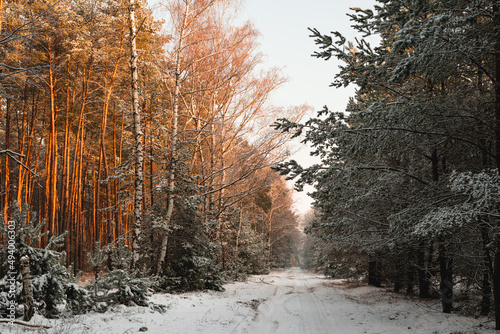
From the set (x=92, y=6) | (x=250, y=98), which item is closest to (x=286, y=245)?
(x=250, y=98)

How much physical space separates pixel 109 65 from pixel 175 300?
1218cm

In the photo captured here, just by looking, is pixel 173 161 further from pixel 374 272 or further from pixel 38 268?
pixel 374 272

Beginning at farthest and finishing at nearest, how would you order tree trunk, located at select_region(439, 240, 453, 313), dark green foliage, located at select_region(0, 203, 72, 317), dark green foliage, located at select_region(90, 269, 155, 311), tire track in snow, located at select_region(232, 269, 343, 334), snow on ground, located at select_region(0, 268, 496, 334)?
tree trunk, located at select_region(439, 240, 453, 313), dark green foliage, located at select_region(90, 269, 155, 311), tire track in snow, located at select_region(232, 269, 343, 334), snow on ground, located at select_region(0, 268, 496, 334), dark green foliage, located at select_region(0, 203, 72, 317)

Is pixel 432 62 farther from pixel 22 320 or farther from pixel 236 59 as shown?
pixel 236 59

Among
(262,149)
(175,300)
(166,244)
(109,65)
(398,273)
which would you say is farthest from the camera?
(109,65)

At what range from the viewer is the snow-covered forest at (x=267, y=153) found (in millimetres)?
5406

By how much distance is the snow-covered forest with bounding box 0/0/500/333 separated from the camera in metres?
5.41

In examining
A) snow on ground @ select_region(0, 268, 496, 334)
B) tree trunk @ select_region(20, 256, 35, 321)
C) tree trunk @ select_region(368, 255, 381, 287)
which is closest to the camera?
tree trunk @ select_region(20, 256, 35, 321)

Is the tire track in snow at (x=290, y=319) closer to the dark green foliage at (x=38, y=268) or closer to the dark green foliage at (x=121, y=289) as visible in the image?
the dark green foliage at (x=121, y=289)

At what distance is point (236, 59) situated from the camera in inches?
519

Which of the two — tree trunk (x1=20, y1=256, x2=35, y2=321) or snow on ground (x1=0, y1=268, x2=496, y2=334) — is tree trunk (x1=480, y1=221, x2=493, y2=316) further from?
tree trunk (x1=20, y1=256, x2=35, y2=321)

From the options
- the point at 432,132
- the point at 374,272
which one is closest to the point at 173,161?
the point at 432,132

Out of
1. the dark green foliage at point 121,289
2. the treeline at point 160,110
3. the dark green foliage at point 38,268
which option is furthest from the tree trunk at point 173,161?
the dark green foliage at point 38,268

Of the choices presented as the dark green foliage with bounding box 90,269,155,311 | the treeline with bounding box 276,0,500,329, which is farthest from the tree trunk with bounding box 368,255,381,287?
the dark green foliage with bounding box 90,269,155,311
